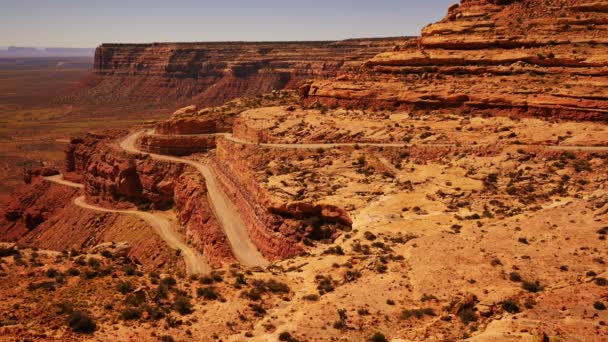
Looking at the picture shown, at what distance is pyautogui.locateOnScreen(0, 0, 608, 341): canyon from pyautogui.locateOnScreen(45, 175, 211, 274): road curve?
253mm

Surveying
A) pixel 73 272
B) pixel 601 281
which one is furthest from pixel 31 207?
pixel 601 281

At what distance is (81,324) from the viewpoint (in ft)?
64.6

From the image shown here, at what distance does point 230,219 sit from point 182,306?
2582 centimetres

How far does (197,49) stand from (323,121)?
141 meters

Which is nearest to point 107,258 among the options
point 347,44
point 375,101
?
point 375,101

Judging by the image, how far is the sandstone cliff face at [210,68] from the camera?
149875mm

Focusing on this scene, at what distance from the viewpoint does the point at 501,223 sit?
96.4 ft

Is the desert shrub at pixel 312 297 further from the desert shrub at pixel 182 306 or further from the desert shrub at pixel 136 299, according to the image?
the desert shrub at pixel 136 299

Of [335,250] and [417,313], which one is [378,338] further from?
[335,250]

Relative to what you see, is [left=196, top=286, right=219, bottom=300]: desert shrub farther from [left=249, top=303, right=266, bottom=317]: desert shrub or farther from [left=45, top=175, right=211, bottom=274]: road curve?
[left=45, top=175, right=211, bottom=274]: road curve

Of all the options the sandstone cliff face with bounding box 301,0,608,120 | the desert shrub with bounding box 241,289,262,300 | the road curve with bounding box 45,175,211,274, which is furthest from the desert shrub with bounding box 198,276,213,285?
the sandstone cliff face with bounding box 301,0,608,120

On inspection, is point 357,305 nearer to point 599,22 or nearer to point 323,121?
point 323,121

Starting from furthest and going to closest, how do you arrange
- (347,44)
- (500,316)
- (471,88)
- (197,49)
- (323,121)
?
(197,49), (347,44), (323,121), (471,88), (500,316)

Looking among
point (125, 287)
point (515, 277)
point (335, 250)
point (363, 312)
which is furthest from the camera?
point (335, 250)
